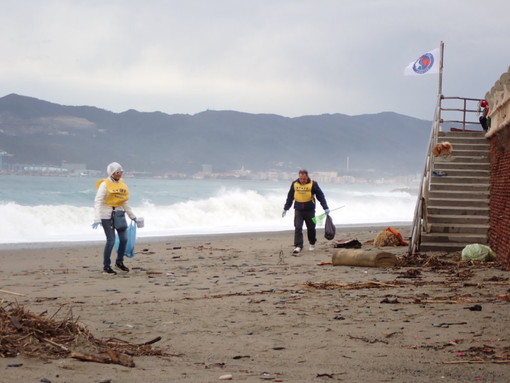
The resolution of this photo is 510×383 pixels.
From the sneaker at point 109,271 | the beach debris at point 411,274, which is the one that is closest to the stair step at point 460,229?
the beach debris at point 411,274

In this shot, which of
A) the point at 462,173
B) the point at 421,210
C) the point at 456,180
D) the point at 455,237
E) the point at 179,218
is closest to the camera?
the point at 421,210

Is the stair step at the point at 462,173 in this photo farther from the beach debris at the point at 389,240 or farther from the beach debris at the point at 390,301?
the beach debris at the point at 390,301

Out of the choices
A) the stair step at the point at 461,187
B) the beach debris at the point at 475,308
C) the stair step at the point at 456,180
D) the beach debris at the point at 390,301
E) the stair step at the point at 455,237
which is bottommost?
the beach debris at the point at 390,301

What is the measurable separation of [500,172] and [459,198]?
2281 millimetres

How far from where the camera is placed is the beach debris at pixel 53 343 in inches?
222

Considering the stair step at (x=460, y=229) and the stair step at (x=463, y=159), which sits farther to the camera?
the stair step at (x=463, y=159)

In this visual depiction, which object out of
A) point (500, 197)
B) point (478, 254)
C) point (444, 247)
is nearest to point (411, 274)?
point (478, 254)

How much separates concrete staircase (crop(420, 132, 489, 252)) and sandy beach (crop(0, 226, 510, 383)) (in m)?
0.76

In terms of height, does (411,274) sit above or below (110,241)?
below

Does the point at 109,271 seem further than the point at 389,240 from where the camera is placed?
No

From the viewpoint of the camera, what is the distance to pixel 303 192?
55.8ft

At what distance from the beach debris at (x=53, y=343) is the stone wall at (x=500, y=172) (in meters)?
8.09

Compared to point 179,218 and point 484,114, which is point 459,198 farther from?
point 179,218

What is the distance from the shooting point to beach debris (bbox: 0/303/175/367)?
564cm
